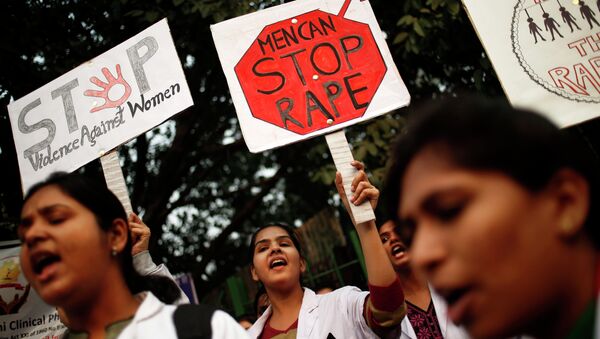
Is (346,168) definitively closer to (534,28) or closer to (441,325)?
(441,325)

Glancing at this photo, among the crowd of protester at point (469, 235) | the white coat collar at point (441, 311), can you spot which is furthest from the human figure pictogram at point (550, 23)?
the crowd of protester at point (469, 235)

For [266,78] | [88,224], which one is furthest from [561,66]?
[88,224]

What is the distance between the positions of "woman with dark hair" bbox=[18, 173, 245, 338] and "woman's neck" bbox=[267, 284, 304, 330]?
3.76ft

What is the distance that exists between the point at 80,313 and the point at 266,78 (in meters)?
1.56

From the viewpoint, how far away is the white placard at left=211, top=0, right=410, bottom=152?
2596mm

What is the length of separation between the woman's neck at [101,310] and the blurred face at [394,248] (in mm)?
1582

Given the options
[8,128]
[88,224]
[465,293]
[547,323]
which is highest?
[8,128]

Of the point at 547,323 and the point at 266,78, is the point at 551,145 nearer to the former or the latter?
the point at 547,323

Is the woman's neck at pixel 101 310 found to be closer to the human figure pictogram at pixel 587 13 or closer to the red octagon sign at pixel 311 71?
the red octagon sign at pixel 311 71

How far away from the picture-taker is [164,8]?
15.9ft

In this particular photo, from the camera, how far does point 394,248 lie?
114 inches

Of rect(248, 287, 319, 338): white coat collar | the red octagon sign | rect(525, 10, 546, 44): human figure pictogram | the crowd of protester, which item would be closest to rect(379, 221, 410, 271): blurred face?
rect(248, 287, 319, 338): white coat collar

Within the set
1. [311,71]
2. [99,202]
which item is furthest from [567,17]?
[99,202]

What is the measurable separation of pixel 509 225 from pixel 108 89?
2.53 meters
